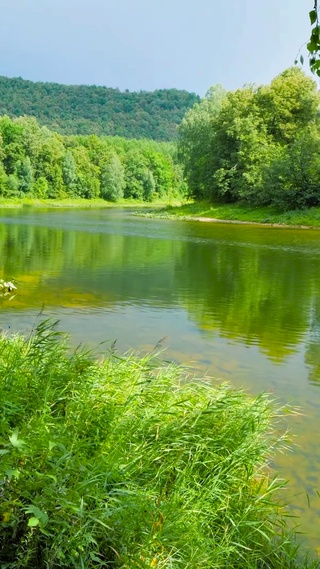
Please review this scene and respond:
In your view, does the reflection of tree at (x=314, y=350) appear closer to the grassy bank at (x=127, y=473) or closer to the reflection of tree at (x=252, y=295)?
the reflection of tree at (x=252, y=295)

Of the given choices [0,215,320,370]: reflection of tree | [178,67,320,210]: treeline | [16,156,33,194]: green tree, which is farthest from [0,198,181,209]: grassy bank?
[0,215,320,370]: reflection of tree

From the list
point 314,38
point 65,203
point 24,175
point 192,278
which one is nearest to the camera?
point 314,38

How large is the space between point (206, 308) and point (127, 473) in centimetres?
1039

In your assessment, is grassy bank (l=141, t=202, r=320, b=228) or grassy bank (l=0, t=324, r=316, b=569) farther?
grassy bank (l=141, t=202, r=320, b=228)

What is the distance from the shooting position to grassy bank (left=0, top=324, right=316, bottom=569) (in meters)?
3.38

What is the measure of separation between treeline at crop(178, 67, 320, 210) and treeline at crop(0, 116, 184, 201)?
3373cm

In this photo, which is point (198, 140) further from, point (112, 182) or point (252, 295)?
point (252, 295)

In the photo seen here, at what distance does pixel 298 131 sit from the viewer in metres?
54.5

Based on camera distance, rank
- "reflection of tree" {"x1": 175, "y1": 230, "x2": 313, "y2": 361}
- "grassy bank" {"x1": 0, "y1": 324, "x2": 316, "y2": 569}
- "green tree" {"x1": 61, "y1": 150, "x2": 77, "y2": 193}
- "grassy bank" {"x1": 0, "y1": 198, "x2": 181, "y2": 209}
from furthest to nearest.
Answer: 1. "green tree" {"x1": 61, "y1": 150, "x2": 77, "y2": 193}
2. "grassy bank" {"x1": 0, "y1": 198, "x2": 181, "y2": 209}
3. "reflection of tree" {"x1": 175, "y1": 230, "x2": 313, "y2": 361}
4. "grassy bank" {"x1": 0, "y1": 324, "x2": 316, "y2": 569}

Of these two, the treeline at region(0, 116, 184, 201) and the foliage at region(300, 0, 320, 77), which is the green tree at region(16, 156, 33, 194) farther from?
the foliage at region(300, 0, 320, 77)

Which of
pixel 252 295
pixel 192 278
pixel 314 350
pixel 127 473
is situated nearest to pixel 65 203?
pixel 192 278

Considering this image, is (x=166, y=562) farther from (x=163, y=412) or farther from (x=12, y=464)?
(x=163, y=412)

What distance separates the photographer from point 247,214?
49.6 m

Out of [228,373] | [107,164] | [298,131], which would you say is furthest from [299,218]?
[107,164]
